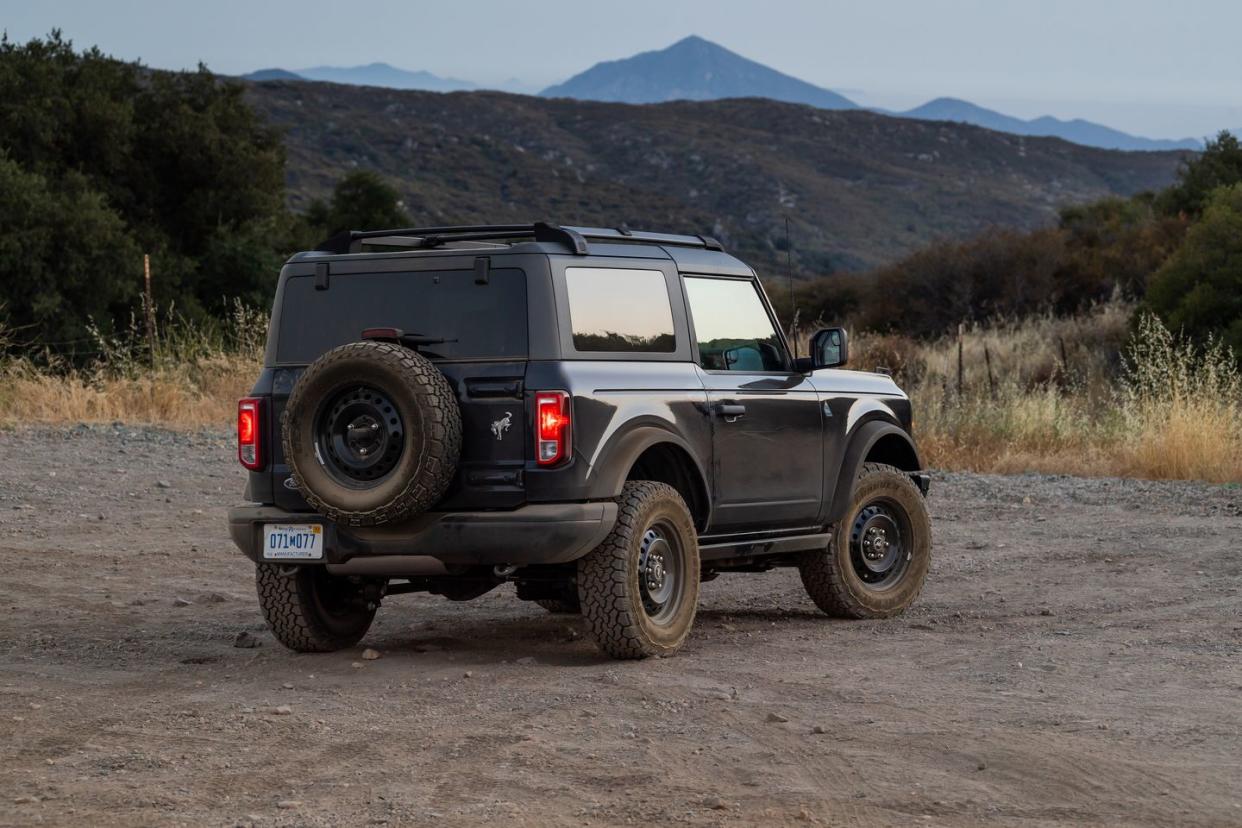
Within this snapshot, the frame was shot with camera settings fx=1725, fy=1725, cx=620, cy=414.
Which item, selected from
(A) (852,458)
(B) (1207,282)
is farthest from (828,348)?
(B) (1207,282)

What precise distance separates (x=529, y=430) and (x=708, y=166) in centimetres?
8656

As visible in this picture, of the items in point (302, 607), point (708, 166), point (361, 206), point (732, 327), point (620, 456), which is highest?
point (708, 166)

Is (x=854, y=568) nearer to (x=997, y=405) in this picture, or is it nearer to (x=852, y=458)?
(x=852, y=458)

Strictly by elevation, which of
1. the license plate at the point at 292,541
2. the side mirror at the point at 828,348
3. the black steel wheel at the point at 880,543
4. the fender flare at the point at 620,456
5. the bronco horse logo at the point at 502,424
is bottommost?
the black steel wheel at the point at 880,543

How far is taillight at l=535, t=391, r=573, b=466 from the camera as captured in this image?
24.7ft

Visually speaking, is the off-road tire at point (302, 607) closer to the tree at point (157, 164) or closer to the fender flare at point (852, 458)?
the fender flare at point (852, 458)

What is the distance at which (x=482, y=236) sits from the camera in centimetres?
848

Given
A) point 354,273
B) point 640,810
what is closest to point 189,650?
point 354,273

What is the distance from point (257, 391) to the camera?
26.8 ft

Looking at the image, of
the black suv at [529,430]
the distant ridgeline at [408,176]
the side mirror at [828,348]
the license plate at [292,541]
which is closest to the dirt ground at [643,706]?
the black suv at [529,430]

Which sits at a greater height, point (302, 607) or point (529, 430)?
point (529, 430)

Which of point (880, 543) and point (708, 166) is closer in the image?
point (880, 543)

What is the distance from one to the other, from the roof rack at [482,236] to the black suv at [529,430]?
2cm

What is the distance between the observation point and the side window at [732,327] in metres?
8.79
